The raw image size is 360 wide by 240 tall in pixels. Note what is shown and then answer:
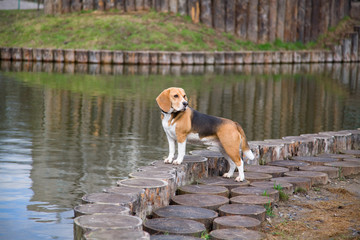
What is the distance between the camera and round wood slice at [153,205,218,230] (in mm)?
5066

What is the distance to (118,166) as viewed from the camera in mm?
7891

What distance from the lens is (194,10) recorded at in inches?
1015

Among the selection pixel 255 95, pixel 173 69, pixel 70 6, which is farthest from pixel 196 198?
pixel 70 6

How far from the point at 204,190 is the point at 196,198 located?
31 centimetres

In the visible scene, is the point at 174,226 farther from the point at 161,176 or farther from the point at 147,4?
the point at 147,4

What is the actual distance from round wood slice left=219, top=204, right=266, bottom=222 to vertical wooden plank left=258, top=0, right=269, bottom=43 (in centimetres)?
2148

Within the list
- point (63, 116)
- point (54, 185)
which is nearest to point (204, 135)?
point (54, 185)

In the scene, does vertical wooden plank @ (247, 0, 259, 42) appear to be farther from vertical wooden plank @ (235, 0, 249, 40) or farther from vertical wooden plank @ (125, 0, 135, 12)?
vertical wooden plank @ (125, 0, 135, 12)

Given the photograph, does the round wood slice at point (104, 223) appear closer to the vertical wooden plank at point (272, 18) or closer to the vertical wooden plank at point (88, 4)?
the vertical wooden plank at point (88, 4)

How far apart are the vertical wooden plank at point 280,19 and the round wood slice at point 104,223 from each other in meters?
23.4

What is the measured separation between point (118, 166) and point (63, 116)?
13.8 feet

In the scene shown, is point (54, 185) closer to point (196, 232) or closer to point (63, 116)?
point (196, 232)

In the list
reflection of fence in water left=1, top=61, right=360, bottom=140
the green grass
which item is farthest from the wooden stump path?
the green grass

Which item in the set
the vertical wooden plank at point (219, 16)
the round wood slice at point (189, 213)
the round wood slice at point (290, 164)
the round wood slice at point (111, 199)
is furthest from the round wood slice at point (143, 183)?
the vertical wooden plank at point (219, 16)
